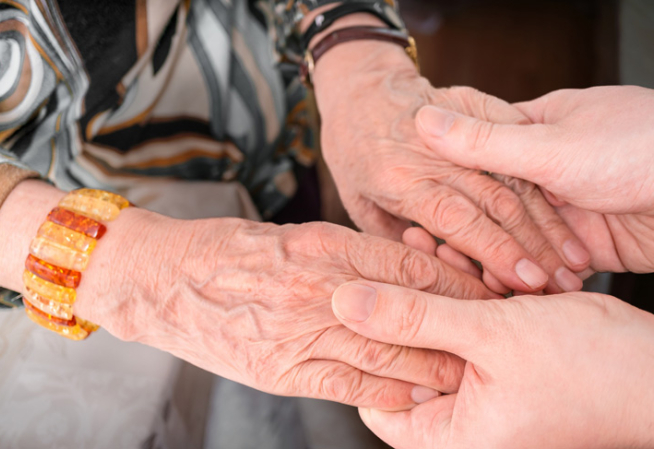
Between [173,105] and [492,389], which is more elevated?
[173,105]

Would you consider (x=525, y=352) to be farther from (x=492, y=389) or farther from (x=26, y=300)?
(x=26, y=300)

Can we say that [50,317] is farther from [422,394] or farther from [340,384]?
[422,394]

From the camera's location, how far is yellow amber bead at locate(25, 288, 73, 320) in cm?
66

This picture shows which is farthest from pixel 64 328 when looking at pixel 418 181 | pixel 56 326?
pixel 418 181

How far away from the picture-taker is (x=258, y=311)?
0.66 metres

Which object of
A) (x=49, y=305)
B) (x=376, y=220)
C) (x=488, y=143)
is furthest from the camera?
(x=376, y=220)

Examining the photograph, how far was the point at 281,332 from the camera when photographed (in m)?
0.65

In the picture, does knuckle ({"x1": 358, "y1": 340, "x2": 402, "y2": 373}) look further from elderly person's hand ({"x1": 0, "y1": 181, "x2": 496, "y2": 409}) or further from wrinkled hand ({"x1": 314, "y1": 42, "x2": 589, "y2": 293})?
wrinkled hand ({"x1": 314, "y1": 42, "x2": 589, "y2": 293})

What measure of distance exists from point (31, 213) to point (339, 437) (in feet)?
2.23

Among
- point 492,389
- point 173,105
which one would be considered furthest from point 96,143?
point 492,389

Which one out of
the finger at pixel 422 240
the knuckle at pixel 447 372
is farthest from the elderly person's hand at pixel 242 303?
the finger at pixel 422 240

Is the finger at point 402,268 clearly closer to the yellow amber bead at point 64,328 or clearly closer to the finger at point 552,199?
the finger at point 552,199

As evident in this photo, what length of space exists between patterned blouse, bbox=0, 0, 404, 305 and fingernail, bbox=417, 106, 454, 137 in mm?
381

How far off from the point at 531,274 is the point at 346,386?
Answer: 36 cm
